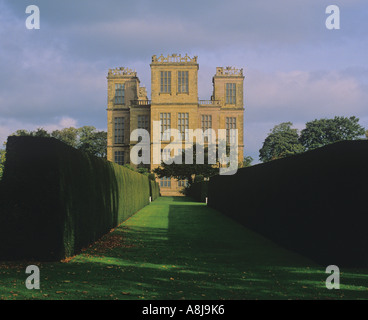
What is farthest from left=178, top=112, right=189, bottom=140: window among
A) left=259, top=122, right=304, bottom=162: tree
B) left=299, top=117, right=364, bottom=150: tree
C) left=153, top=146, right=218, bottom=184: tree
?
left=299, top=117, right=364, bottom=150: tree

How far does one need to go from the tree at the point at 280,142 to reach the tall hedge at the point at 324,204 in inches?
1845

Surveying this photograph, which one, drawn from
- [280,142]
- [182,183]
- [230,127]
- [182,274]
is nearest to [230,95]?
[230,127]

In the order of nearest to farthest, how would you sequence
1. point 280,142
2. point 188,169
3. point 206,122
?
point 188,169 → point 206,122 → point 280,142

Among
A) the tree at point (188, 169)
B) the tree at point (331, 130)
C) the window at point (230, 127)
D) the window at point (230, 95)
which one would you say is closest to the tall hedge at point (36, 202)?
the tree at point (188, 169)

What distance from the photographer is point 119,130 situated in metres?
49.6

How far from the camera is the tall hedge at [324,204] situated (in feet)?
20.1

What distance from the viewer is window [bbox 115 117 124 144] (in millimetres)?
49500

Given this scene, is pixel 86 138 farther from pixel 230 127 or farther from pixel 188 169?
pixel 188 169

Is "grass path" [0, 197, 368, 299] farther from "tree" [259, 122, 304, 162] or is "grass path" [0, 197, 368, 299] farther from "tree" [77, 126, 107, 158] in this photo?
"tree" [77, 126, 107, 158]

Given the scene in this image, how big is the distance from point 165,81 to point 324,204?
1603 inches

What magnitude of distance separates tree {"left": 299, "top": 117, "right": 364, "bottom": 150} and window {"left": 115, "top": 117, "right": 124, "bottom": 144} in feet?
85.1

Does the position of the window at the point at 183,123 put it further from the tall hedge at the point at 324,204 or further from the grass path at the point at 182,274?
the grass path at the point at 182,274

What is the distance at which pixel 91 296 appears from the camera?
4.27 metres
